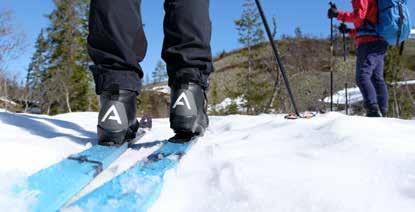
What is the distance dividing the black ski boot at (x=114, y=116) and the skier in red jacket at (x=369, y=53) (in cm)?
254

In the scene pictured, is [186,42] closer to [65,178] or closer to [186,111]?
[186,111]

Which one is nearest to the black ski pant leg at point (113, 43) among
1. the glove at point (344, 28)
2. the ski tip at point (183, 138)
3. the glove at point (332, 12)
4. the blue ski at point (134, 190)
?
the ski tip at point (183, 138)

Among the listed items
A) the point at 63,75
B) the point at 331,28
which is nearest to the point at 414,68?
the point at 331,28

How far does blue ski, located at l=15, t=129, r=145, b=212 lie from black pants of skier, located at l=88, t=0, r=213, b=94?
1.06ft

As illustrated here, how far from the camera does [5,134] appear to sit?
1535 mm

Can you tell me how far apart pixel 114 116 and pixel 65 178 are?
0.45 m

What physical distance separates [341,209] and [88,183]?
0.63 meters

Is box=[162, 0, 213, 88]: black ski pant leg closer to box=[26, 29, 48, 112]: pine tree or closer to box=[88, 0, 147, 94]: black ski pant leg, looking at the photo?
box=[88, 0, 147, 94]: black ski pant leg

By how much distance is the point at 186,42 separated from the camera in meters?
1.47

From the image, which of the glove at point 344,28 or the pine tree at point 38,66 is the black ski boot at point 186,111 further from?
the pine tree at point 38,66

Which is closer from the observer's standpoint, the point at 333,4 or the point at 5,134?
the point at 5,134

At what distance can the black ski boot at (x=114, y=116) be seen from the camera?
53.7 inches

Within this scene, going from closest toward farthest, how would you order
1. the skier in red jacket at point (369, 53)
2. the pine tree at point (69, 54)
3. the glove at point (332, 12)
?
the skier in red jacket at point (369, 53) → the glove at point (332, 12) → the pine tree at point (69, 54)

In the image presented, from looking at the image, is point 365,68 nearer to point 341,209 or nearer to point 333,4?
point 333,4
